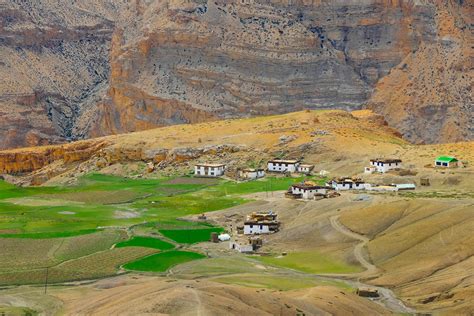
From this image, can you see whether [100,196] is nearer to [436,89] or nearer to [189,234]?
[189,234]

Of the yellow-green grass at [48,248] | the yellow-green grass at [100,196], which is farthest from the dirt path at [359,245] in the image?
the yellow-green grass at [100,196]

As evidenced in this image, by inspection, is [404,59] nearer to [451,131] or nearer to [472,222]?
[451,131]

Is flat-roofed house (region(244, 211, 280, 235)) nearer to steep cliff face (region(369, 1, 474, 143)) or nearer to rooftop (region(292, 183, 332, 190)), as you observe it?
rooftop (region(292, 183, 332, 190))

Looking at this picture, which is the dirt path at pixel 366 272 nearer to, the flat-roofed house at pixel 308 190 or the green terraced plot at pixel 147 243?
the flat-roofed house at pixel 308 190

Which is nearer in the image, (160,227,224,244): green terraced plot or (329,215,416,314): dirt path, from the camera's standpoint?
(329,215,416,314): dirt path

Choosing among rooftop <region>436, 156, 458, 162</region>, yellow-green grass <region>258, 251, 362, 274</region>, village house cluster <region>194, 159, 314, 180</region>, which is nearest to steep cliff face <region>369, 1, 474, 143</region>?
village house cluster <region>194, 159, 314, 180</region>
